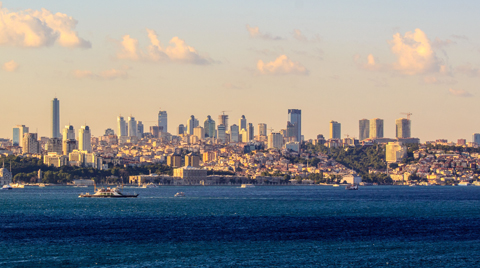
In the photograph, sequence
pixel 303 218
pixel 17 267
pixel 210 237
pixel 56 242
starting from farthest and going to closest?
1. pixel 303 218
2. pixel 210 237
3. pixel 56 242
4. pixel 17 267

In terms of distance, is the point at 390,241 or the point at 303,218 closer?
the point at 390,241

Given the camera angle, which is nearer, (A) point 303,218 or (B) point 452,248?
(B) point 452,248

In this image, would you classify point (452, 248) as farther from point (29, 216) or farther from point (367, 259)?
point (29, 216)

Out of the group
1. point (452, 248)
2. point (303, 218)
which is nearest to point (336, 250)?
point (452, 248)

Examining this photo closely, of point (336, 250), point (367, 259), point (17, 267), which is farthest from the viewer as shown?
point (336, 250)

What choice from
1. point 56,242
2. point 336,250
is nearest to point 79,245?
point 56,242

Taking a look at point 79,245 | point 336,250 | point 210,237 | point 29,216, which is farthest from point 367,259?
point 29,216

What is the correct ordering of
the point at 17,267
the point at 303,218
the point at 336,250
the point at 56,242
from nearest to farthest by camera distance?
the point at 17,267 → the point at 336,250 → the point at 56,242 → the point at 303,218

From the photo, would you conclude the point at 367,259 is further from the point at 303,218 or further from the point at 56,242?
the point at 303,218

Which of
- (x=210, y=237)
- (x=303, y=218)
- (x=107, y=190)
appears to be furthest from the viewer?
(x=107, y=190)
